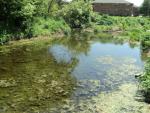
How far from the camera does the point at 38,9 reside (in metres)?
45.5

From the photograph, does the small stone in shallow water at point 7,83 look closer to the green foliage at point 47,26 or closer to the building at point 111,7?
the green foliage at point 47,26

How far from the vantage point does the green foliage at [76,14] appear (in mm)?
59750

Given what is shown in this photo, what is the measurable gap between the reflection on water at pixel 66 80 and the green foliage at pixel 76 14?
26763mm

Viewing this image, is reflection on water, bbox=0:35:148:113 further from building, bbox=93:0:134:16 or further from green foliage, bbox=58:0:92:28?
building, bbox=93:0:134:16

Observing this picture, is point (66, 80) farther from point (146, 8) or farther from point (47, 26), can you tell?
point (146, 8)

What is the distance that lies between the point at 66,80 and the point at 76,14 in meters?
39.7

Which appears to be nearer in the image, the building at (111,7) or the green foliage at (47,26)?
the green foliage at (47,26)

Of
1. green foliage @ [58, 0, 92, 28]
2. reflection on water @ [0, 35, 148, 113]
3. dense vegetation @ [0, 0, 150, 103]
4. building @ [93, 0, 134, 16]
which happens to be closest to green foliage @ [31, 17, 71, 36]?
dense vegetation @ [0, 0, 150, 103]

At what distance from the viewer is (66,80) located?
21.4m

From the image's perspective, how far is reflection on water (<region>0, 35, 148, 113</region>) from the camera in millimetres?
16062

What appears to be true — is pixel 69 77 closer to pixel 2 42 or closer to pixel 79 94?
pixel 79 94

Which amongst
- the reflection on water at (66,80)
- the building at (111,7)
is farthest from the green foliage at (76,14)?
the building at (111,7)

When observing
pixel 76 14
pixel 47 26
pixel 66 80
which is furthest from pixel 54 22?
pixel 66 80

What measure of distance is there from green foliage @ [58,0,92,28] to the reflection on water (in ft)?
87.8
